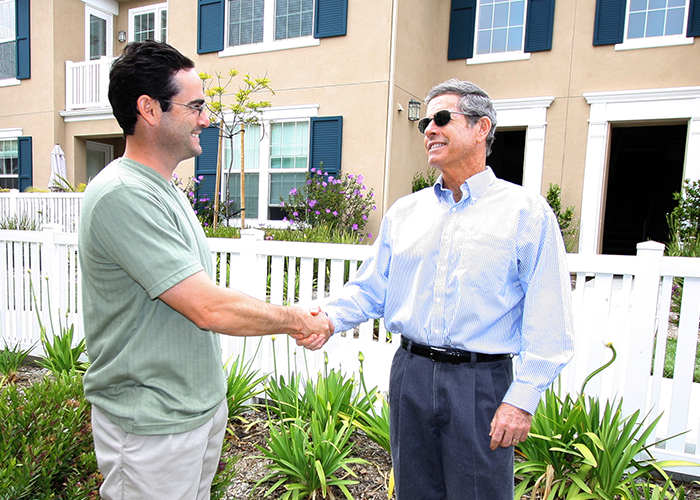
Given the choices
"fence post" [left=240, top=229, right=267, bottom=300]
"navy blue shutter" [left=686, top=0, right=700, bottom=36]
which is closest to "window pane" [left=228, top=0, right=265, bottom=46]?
"navy blue shutter" [left=686, top=0, right=700, bottom=36]

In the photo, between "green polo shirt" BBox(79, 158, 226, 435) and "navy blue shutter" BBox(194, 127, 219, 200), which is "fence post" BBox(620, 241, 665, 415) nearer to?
"green polo shirt" BBox(79, 158, 226, 435)

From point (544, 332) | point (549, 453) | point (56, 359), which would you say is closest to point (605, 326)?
point (549, 453)

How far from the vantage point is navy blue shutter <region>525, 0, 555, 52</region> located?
29.8 ft

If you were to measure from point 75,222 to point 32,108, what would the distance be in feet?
14.8

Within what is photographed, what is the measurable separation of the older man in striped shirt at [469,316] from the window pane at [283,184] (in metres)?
8.15

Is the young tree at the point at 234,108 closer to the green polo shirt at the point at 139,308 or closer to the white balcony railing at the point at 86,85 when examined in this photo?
the white balcony railing at the point at 86,85

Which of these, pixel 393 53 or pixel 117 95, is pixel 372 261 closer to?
pixel 117 95

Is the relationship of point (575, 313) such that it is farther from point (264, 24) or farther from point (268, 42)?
point (264, 24)

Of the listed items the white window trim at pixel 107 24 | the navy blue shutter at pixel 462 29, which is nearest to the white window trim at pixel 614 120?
the navy blue shutter at pixel 462 29

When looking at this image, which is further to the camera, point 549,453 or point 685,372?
point 685,372

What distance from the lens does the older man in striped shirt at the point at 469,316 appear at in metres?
1.70

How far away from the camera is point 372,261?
223cm

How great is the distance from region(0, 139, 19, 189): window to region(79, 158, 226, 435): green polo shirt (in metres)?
14.4

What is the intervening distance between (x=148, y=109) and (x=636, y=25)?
9.71m
